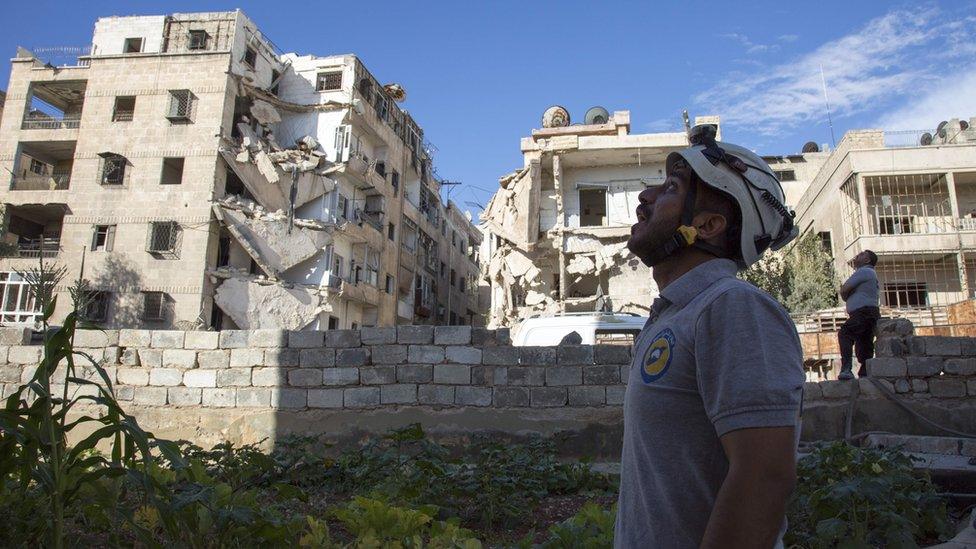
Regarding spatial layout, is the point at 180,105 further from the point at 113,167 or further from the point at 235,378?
the point at 235,378

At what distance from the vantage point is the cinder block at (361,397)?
940 centimetres

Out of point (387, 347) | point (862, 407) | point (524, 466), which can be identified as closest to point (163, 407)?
point (387, 347)

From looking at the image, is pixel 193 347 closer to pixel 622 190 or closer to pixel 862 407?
pixel 862 407

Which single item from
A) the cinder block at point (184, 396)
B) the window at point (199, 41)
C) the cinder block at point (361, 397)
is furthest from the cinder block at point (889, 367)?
the window at point (199, 41)

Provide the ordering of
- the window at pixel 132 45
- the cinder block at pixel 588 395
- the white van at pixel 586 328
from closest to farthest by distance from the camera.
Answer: the cinder block at pixel 588 395, the white van at pixel 586 328, the window at pixel 132 45

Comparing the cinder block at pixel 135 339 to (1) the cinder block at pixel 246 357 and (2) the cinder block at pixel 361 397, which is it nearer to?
(1) the cinder block at pixel 246 357

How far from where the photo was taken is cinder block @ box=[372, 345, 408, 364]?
30.9 ft

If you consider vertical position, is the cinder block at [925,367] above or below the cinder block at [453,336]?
below

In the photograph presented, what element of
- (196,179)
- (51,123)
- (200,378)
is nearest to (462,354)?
(200,378)

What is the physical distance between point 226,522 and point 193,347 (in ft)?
24.9

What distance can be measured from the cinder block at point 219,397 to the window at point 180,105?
2241cm

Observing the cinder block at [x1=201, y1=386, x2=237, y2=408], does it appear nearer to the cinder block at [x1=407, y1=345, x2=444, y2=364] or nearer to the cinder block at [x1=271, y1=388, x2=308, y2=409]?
the cinder block at [x1=271, y1=388, x2=308, y2=409]

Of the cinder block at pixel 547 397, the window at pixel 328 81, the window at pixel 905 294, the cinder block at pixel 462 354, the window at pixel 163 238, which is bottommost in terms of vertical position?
the cinder block at pixel 547 397

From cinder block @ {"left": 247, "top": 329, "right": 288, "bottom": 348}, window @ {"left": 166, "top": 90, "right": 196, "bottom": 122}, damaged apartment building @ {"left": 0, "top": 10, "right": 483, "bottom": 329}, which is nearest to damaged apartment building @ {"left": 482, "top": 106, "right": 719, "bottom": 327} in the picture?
damaged apartment building @ {"left": 0, "top": 10, "right": 483, "bottom": 329}
